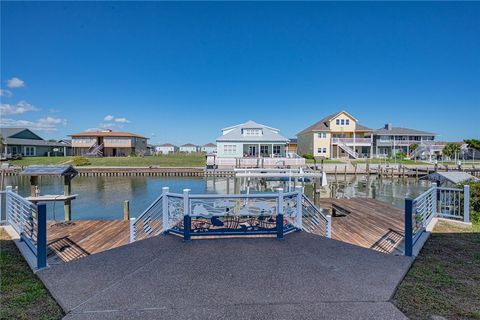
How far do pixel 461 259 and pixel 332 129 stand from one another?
41.7 meters

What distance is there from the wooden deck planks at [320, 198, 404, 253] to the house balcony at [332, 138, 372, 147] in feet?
111

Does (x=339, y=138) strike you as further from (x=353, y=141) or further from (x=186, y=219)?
(x=186, y=219)

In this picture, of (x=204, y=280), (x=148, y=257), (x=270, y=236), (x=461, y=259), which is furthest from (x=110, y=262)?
(x=461, y=259)

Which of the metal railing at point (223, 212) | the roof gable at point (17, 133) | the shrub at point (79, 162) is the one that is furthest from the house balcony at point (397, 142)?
the roof gable at point (17, 133)

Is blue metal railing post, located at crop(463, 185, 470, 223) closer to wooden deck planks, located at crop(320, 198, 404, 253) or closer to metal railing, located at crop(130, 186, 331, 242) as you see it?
wooden deck planks, located at crop(320, 198, 404, 253)

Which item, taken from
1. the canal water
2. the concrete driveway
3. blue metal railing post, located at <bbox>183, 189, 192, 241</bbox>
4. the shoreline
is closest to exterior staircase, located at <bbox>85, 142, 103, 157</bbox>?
the shoreline

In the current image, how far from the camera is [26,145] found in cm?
4962

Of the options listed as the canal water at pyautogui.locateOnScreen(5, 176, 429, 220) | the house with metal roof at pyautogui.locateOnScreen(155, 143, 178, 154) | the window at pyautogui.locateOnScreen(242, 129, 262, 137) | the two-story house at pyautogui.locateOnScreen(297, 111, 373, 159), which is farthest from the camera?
the house with metal roof at pyautogui.locateOnScreen(155, 143, 178, 154)

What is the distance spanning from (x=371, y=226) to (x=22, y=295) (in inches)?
342

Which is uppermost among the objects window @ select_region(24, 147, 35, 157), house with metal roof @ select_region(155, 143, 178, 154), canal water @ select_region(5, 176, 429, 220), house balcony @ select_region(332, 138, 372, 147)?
house with metal roof @ select_region(155, 143, 178, 154)

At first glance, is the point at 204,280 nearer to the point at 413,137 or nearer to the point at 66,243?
the point at 66,243

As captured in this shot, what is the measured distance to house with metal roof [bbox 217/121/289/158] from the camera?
121 feet

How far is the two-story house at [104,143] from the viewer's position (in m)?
52.8

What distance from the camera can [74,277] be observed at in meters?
4.13
